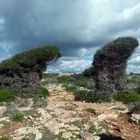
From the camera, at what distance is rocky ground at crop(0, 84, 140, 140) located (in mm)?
24672

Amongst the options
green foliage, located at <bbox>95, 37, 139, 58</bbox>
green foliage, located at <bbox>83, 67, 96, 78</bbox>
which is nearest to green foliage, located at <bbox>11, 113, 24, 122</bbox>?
green foliage, located at <bbox>95, 37, 139, 58</bbox>

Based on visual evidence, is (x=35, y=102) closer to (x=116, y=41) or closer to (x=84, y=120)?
(x=84, y=120)

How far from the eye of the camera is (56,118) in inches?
1046

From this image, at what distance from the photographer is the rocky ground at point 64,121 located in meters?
24.7

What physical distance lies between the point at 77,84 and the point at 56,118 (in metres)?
13.9

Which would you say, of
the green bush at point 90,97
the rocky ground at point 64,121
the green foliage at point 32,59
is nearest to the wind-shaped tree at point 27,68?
the green foliage at point 32,59

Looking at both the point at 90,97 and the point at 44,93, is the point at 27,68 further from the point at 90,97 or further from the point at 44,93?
the point at 90,97

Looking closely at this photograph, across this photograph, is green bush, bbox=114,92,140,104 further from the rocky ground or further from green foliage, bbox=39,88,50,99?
green foliage, bbox=39,88,50,99

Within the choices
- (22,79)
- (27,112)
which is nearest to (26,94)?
(22,79)

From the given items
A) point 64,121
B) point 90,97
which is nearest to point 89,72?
point 90,97

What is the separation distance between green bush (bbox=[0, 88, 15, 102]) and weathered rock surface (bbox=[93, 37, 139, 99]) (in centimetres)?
630

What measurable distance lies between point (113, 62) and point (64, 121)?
10399 mm

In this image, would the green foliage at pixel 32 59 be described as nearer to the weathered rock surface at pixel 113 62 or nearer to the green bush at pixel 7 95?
the green bush at pixel 7 95

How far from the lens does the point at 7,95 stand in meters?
30.7
